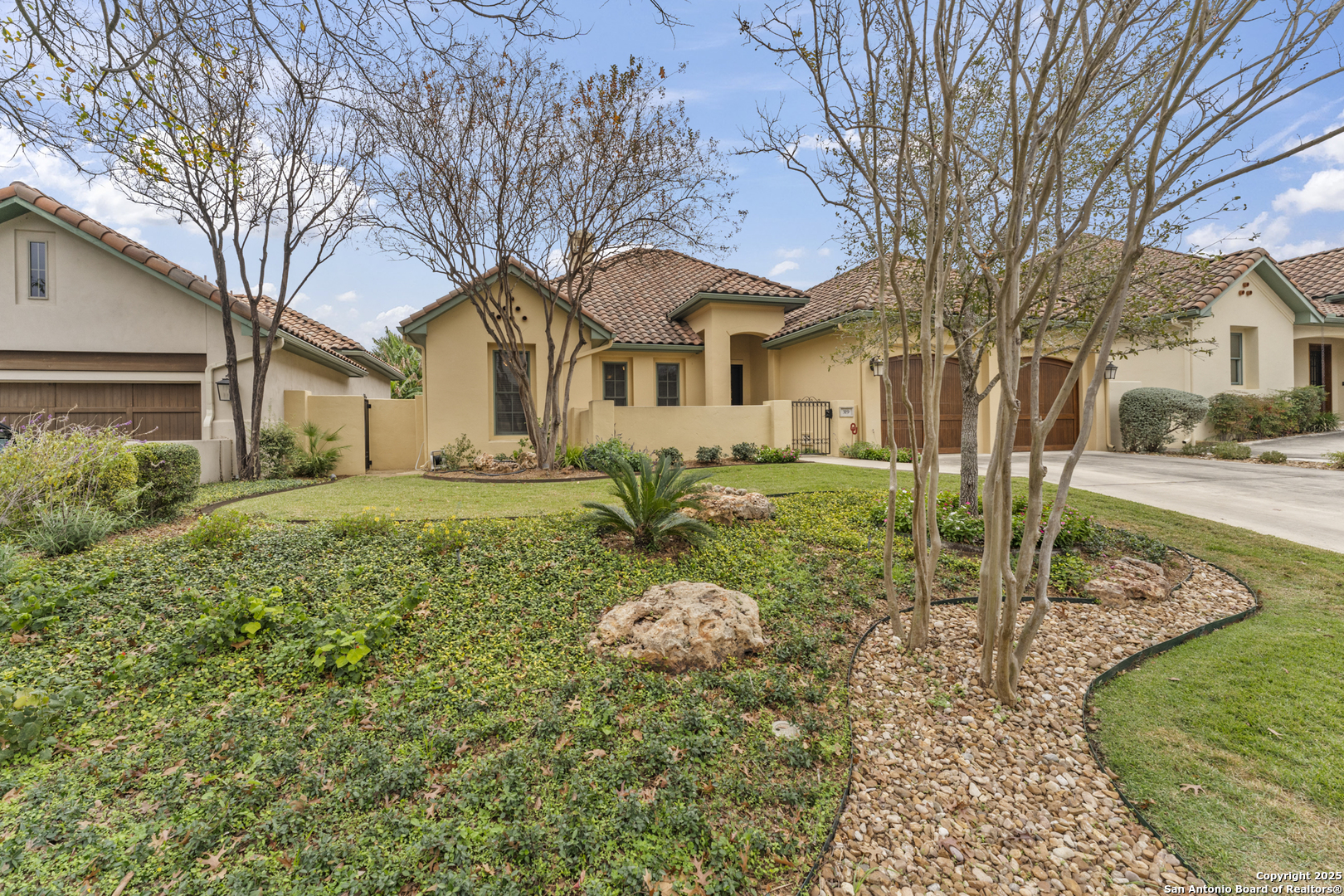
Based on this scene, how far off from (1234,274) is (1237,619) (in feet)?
47.6

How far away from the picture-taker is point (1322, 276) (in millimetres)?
17797

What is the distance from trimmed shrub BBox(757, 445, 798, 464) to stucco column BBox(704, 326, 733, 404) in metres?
2.79

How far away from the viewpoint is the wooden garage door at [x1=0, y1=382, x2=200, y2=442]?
→ 1152 cm

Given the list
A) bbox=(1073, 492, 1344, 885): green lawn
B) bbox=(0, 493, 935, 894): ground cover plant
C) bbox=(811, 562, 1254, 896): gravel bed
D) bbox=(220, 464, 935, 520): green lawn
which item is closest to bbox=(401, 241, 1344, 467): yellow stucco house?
bbox=(220, 464, 935, 520): green lawn

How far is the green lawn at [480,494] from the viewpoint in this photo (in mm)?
7379

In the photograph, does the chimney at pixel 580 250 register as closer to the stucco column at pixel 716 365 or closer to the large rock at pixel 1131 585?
the stucco column at pixel 716 365

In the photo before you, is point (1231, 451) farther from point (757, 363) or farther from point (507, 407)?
point (507, 407)

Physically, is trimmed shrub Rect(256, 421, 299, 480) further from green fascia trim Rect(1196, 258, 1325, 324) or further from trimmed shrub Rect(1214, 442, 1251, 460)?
green fascia trim Rect(1196, 258, 1325, 324)

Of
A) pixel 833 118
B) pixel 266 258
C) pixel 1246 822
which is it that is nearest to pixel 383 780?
pixel 1246 822

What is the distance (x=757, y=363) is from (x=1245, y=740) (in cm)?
1547

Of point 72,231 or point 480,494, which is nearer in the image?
point 480,494

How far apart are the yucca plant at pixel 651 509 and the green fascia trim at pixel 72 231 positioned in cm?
1083

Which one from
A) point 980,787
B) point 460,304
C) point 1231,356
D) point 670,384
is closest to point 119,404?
point 460,304

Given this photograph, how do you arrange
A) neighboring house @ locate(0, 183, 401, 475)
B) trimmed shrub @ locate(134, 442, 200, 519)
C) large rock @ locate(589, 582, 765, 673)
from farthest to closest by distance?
neighboring house @ locate(0, 183, 401, 475)
trimmed shrub @ locate(134, 442, 200, 519)
large rock @ locate(589, 582, 765, 673)
